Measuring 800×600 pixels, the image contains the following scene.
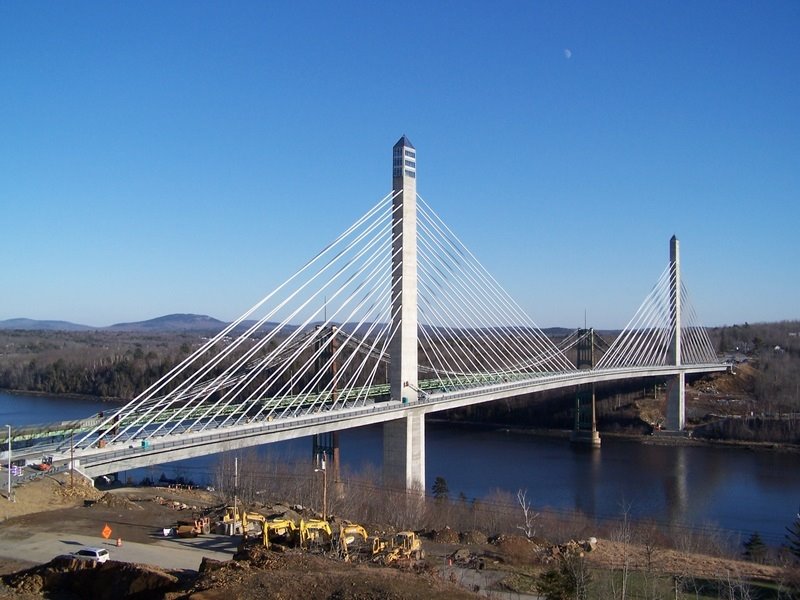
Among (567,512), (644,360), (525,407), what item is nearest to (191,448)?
(567,512)

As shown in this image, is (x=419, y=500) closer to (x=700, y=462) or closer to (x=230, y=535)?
(x=230, y=535)

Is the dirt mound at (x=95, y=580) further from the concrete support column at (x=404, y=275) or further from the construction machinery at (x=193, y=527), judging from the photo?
the concrete support column at (x=404, y=275)

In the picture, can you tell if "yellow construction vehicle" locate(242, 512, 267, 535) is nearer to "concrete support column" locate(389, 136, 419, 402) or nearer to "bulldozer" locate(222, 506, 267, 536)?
"bulldozer" locate(222, 506, 267, 536)

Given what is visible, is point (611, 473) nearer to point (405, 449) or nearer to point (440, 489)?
point (440, 489)

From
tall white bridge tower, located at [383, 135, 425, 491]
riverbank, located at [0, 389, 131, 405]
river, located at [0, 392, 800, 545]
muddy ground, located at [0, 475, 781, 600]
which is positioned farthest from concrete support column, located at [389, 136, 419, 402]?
riverbank, located at [0, 389, 131, 405]

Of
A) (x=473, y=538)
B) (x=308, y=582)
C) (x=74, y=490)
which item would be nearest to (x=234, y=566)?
(x=308, y=582)

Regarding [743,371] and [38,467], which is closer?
[38,467]

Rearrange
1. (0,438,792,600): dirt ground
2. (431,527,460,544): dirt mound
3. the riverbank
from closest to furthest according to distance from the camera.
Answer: (0,438,792,600): dirt ground < (431,527,460,544): dirt mound < the riverbank
